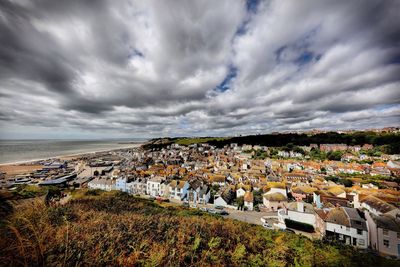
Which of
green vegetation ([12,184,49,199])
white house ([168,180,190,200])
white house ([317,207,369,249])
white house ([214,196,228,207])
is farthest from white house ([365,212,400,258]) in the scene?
green vegetation ([12,184,49,199])

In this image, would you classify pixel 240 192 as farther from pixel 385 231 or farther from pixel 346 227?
pixel 385 231

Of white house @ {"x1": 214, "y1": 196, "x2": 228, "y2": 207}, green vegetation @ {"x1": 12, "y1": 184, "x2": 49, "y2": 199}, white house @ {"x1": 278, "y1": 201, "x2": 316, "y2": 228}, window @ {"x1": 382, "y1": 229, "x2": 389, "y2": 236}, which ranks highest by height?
green vegetation @ {"x1": 12, "y1": 184, "x2": 49, "y2": 199}

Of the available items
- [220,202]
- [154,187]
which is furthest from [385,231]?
[154,187]

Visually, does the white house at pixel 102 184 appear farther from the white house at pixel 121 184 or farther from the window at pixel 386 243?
the window at pixel 386 243

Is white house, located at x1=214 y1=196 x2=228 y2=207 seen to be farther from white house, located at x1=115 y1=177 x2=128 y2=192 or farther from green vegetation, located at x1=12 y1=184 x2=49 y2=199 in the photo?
green vegetation, located at x1=12 y1=184 x2=49 y2=199

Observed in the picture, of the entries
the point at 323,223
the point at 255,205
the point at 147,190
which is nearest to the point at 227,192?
the point at 255,205

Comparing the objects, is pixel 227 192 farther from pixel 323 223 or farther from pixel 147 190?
pixel 147 190

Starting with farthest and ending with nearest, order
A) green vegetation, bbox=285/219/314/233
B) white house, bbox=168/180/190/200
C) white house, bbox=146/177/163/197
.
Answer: white house, bbox=146/177/163/197 → white house, bbox=168/180/190/200 → green vegetation, bbox=285/219/314/233

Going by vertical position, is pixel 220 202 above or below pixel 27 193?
below
